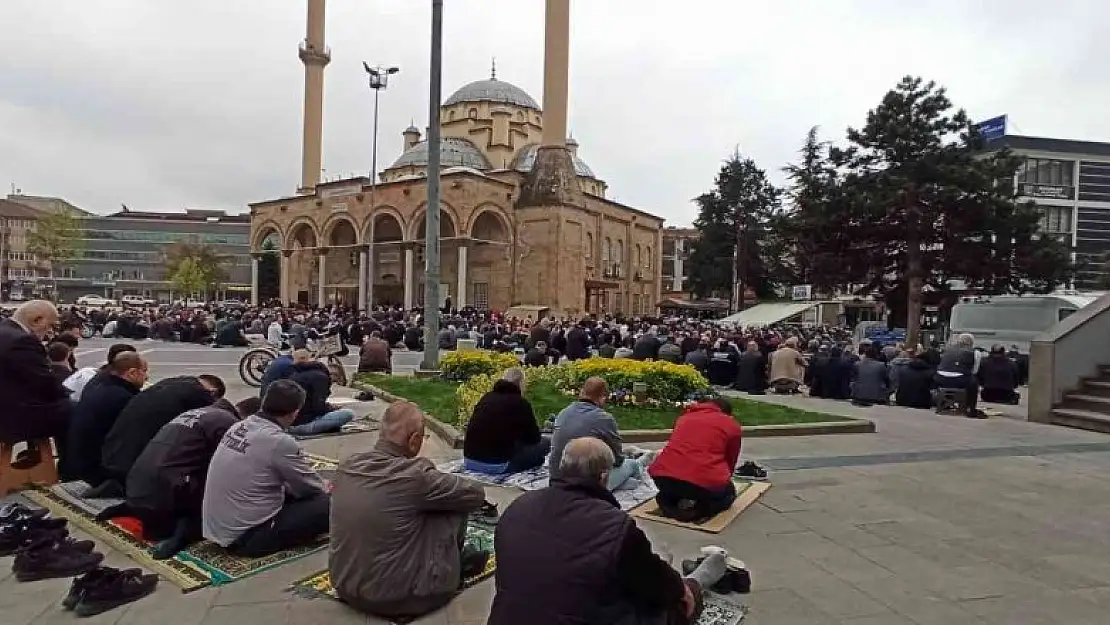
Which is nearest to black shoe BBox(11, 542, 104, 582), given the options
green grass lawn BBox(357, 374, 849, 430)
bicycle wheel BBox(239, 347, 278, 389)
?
green grass lawn BBox(357, 374, 849, 430)

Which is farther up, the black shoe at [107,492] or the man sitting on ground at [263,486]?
the man sitting on ground at [263,486]

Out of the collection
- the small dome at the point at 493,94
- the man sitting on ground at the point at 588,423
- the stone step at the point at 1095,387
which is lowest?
the stone step at the point at 1095,387

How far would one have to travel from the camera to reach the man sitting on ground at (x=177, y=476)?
14.5 feet

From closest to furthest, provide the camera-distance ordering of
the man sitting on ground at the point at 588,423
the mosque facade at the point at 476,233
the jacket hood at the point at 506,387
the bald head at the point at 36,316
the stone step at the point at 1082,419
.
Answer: the man sitting on ground at the point at 588,423, the jacket hood at the point at 506,387, the bald head at the point at 36,316, the stone step at the point at 1082,419, the mosque facade at the point at 476,233

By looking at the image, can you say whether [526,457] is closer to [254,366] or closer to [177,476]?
[177,476]

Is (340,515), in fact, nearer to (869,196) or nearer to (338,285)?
(869,196)

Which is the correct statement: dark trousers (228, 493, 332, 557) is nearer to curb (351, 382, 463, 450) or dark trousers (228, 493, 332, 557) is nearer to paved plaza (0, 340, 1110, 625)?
paved plaza (0, 340, 1110, 625)

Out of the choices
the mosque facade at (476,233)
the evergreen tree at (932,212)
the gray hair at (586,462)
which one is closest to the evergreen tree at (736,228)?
the mosque facade at (476,233)

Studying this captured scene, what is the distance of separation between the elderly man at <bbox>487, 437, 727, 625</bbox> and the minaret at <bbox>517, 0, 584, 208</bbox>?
3828 centimetres

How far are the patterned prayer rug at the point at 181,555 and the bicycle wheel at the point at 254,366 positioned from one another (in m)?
7.70

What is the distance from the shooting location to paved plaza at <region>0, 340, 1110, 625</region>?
383cm

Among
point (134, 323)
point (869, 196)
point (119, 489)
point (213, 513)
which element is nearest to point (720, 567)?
point (213, 513)

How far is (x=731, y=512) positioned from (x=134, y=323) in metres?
27.2

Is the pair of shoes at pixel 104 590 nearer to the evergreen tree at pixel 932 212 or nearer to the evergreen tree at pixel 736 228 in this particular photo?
the evergreen tree at pixel 932 212
